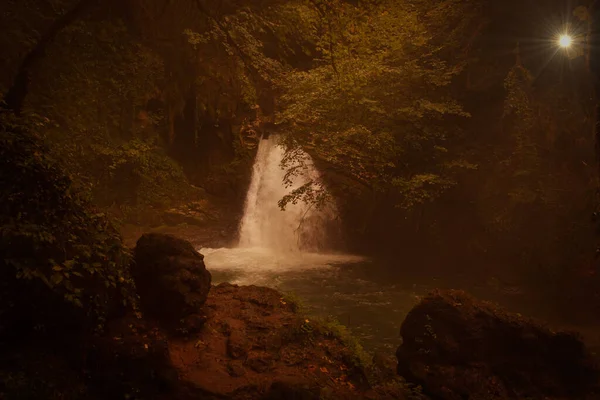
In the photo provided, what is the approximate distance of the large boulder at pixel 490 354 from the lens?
558 cm

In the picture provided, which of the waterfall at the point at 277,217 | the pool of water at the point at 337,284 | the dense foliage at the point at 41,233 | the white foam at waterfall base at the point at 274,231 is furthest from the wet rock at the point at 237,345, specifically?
the waterfall at the point at 277,217

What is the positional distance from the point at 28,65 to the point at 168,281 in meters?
3.35

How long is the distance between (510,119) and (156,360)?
13.7m

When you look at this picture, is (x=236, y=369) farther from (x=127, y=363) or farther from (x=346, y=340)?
(x=346, y=340)

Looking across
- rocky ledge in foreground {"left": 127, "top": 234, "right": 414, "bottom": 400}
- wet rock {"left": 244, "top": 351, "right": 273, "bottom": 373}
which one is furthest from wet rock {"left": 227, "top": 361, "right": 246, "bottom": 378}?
→ wet rock {"left": 244, "top": 351, "right": 273, "bottom": 373}

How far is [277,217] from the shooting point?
17.0 meters

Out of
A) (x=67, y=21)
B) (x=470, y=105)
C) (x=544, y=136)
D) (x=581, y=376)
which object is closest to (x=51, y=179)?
(x=67, y=21)

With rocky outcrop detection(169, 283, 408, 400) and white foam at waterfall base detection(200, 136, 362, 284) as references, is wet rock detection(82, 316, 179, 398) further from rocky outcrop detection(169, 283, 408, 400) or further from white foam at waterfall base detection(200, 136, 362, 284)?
white foam at waterfall base detection(200, 136, 362, 284)

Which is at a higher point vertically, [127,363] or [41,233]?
[41,233]

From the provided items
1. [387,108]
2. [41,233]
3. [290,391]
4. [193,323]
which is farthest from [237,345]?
[387,108]

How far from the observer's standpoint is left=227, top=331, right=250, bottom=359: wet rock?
505 centimetres

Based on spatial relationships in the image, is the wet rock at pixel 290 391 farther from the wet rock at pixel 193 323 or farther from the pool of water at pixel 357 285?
the pool of water at pixel 357 285

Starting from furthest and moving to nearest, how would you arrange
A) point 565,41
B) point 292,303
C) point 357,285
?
point 357,285 → point 565,41 → point 292,303

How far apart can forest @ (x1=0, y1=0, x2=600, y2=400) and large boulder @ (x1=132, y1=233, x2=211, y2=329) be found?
3cm
